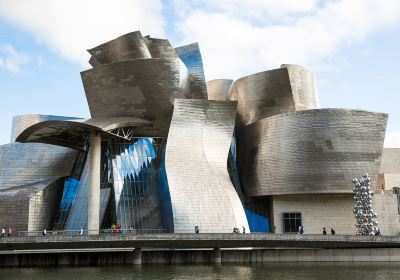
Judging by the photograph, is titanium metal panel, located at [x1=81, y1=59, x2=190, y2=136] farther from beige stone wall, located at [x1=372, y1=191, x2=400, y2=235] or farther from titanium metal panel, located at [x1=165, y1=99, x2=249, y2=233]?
beige stone wall, located at [x1=372, y1=191, x2=400, y2=235]

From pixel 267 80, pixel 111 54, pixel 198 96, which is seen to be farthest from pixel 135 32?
pixel 267 80

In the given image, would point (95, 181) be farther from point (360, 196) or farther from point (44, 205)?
point (360, 196)

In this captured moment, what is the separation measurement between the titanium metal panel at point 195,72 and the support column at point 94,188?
880cm

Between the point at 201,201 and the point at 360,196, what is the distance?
11.0 metres

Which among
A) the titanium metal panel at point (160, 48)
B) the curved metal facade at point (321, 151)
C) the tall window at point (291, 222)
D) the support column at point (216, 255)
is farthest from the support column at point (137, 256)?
the titanium metal panel at point (160, 48)

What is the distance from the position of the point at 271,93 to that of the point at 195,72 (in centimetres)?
791

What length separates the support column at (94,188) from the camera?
32312 mm

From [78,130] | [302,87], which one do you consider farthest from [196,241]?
[302,87]

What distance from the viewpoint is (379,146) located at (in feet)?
125

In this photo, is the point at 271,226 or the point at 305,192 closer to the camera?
the point at 305,192

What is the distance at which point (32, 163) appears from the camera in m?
40.3

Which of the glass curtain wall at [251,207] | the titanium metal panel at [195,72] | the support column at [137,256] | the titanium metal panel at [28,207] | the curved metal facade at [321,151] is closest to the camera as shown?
the support column at [137,256]

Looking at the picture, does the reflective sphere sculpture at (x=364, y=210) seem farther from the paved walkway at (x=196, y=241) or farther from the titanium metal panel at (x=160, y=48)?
the titanium metal panel at (x=160, y=48)

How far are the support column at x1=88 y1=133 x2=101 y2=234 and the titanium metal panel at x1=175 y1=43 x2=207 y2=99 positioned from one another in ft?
28.9
